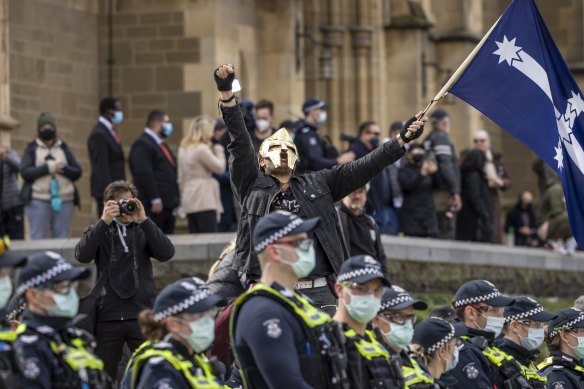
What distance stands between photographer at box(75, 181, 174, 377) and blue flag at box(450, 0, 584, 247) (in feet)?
7.62

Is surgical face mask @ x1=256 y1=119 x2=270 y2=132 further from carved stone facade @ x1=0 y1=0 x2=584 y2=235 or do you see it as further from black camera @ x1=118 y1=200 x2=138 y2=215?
black camera @ x1=118 y1=200 x2=138 y2=215

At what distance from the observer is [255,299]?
9305 millimetres

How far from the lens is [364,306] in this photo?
9.76 m

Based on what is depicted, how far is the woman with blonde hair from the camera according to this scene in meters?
18.8

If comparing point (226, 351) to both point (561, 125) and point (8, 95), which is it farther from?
point (8, 95)

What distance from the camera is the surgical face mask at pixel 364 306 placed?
9.76 meters

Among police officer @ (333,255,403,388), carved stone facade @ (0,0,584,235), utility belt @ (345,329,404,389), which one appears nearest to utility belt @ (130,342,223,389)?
police officer @ (333,255,403,388)

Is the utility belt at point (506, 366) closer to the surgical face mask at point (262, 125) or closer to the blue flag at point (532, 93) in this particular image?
the blue flag at point (532, 93)

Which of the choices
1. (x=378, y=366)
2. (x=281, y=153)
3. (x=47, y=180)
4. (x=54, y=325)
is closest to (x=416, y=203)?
(x=47, y=180)

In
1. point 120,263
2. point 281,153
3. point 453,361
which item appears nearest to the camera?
point 453,361

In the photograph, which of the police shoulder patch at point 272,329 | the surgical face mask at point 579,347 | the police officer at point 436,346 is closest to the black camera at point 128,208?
the police officer at point 436,346

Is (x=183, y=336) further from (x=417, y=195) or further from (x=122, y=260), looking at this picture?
(x=417, y=195)

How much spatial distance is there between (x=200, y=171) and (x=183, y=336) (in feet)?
31.6

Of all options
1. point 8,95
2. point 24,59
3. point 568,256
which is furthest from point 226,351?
point 568,256
